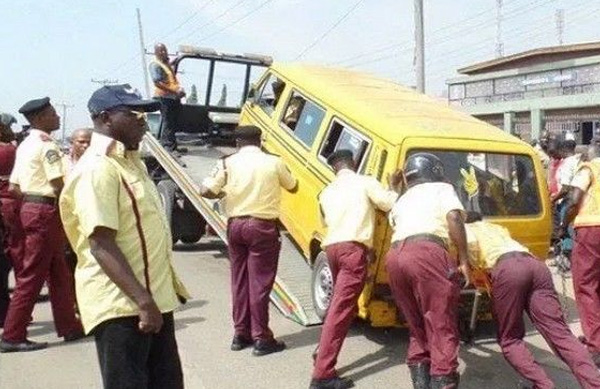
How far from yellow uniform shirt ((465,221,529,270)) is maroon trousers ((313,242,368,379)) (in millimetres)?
768

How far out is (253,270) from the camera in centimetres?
535

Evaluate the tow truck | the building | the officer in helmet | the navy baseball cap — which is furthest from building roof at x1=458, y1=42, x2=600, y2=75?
the navy baseball cap

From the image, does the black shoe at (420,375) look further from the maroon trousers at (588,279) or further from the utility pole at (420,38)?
the utility pole at (420,38)

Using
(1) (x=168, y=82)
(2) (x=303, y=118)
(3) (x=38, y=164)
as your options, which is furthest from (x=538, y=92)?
(3) (x=38, y=164)

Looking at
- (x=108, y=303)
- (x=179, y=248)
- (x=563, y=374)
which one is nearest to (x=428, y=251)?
(x=563, y=374)

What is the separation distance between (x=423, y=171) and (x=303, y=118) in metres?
2.64

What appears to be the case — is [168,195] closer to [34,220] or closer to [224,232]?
[224,232]

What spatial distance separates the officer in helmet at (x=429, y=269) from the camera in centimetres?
408

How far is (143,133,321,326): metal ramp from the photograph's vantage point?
6078 millimetres

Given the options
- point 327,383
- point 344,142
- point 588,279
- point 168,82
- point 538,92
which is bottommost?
point 538,92

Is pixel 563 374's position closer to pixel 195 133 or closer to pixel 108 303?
pixel 108 303

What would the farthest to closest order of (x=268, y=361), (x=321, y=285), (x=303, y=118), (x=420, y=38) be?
(x=420, y=38) < (x=303, y=118) < (x=321, y=285) < (x=268, y=361)

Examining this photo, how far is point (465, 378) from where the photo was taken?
4820 millimetres

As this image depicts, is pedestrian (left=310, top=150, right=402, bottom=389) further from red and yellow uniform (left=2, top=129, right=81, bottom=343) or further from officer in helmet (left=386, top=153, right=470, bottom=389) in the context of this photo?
red and yellow uniform (left=2, top=129, right=81, bottom=343)
